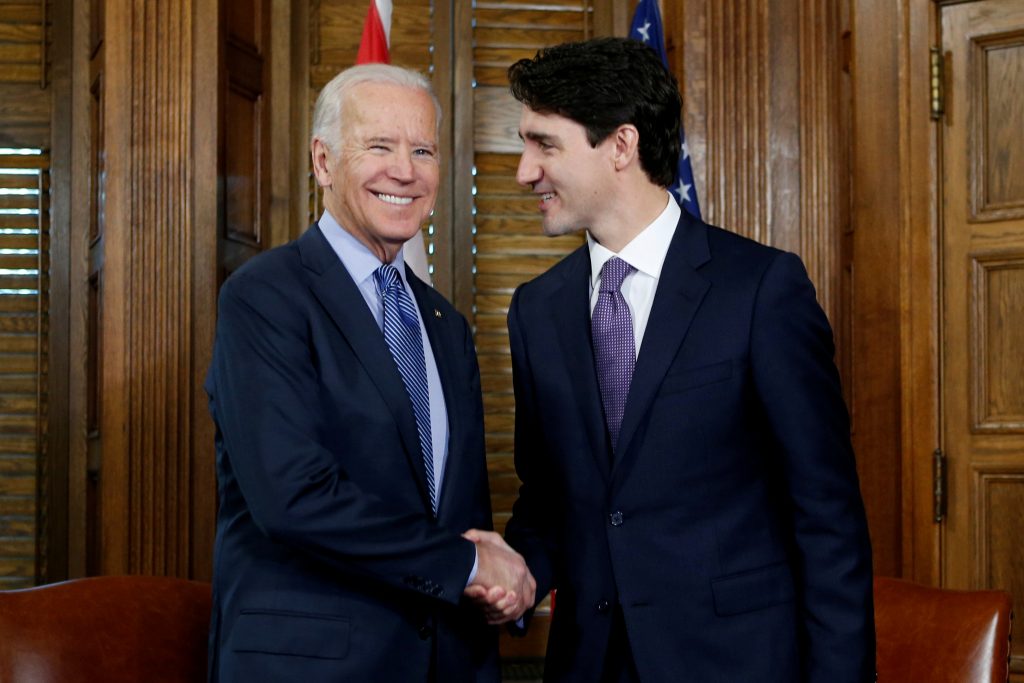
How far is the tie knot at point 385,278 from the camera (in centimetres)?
198

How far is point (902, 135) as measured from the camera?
11.6 ft

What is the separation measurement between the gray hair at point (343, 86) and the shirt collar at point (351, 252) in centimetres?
14

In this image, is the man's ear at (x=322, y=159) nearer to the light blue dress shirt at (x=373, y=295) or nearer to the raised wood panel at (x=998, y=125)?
the light blue dress shirt at (x=373, y=295)

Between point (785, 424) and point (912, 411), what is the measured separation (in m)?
1.93

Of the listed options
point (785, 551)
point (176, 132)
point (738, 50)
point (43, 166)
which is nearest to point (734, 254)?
point (785, 551)

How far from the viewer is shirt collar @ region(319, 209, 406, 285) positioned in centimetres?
196

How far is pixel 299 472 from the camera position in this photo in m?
1.68

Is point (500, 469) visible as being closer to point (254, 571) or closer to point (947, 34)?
point (947, 34)

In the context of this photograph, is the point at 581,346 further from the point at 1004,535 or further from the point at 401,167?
the point at 1004,535

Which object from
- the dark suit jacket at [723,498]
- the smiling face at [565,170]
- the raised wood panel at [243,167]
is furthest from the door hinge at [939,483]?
the raised wood panel at [243,167]

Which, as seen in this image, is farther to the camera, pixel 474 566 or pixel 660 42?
pixel 660 42

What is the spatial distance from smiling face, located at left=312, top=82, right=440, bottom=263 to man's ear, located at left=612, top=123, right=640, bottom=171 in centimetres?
34

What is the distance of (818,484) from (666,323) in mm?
342

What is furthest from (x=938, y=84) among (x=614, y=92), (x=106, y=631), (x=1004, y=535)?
(x=106, y=631)
